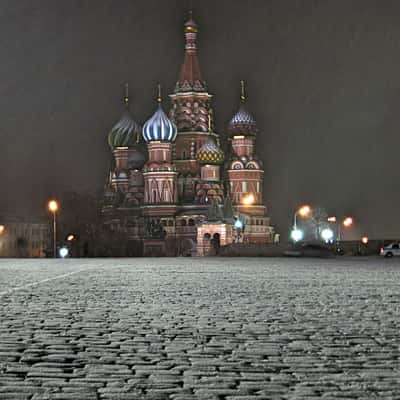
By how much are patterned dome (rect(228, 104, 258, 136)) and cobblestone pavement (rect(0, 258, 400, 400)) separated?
4197 inches

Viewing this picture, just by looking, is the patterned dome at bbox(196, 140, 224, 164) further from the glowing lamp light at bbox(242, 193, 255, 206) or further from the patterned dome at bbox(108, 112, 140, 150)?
the patterned dome at bbox(108, 112, 140, 150)

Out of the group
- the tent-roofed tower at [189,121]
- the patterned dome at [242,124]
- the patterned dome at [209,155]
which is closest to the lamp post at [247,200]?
the patterned dome at [209,155]

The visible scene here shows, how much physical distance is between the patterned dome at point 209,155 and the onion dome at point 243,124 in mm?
7489

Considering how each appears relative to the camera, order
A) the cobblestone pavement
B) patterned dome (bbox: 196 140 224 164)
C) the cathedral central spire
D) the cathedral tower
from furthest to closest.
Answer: the cathedral central spire
patterned dome (bbox: 196 140 224 164)
the cathedral tower
the cobblestone pavement

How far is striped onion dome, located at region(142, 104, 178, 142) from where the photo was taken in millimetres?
113188

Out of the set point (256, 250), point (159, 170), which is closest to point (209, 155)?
point (159, 170)

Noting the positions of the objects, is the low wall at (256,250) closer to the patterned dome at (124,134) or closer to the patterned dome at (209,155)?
the patterned dome at (209,155)

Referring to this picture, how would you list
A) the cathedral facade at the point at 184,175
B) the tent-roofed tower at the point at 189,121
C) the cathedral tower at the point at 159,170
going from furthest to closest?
the tent-roofed tower at the point at 189,121 → the cathedral tower at the point at 159,170 → the cathedral facade at the point at 184,175

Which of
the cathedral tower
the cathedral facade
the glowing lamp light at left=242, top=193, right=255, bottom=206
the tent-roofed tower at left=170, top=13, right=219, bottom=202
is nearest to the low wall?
the cathedral facade

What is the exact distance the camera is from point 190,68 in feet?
405

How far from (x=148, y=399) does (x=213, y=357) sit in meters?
1.99

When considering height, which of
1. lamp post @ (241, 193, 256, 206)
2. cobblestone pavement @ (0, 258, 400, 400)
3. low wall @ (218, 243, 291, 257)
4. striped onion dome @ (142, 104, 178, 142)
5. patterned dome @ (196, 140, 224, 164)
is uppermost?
striped onion dome @ (142, 104, 178, 142)

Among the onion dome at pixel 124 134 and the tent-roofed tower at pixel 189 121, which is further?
the onion dome at pixel 124 134

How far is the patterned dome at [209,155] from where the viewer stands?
374 feet
